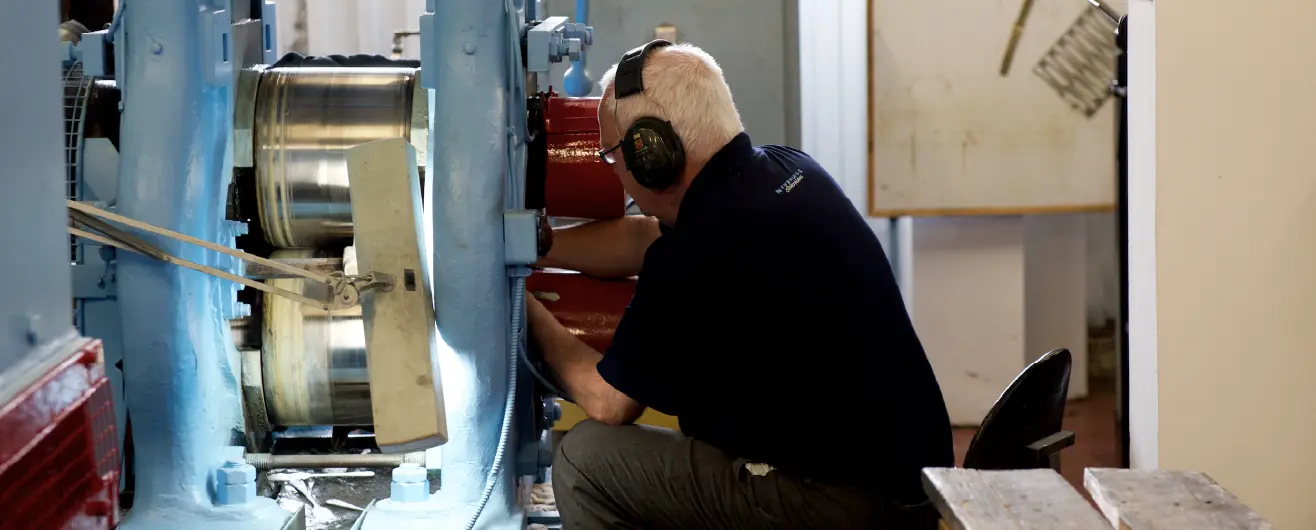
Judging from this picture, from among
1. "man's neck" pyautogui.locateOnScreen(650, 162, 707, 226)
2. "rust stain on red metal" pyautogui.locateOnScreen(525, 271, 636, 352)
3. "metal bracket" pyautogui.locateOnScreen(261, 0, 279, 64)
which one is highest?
"metal bracket" pyautogui.locateOnScreen(261, 0, 279, 64)

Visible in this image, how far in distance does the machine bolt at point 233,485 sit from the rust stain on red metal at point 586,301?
68cm

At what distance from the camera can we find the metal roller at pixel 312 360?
7.97 feet

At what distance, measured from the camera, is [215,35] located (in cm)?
224

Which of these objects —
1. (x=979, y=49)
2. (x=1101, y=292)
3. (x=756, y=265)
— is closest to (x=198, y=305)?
(x=756, y=265)

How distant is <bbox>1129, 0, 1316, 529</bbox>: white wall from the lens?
89.0 inches

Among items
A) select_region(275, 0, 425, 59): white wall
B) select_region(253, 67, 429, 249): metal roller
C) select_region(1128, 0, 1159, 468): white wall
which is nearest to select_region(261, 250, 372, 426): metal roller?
select_region(253, 67, 429, 249): metal roller

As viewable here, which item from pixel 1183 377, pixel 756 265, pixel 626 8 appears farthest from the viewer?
pixel 626 8

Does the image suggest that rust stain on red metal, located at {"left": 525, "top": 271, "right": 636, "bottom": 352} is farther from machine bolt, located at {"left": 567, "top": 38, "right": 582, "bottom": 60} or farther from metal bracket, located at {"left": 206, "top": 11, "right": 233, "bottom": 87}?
metal bracket, located at {"left": 206, "top": 11, "right": 233, "bottom": 87}

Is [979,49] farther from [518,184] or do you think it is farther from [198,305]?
[198,305]

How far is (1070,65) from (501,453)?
2882 millimetres

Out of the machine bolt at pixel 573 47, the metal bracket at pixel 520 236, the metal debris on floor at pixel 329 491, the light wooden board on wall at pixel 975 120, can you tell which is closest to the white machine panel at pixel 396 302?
the metal bracket at pixel 520 236

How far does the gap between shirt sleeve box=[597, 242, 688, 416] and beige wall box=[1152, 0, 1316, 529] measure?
3.22 ft

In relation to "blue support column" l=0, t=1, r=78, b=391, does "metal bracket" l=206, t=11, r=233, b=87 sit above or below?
above

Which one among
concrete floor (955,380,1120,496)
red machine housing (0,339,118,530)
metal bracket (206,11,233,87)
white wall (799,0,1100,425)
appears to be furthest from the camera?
white wall (799,0,1100,425)
